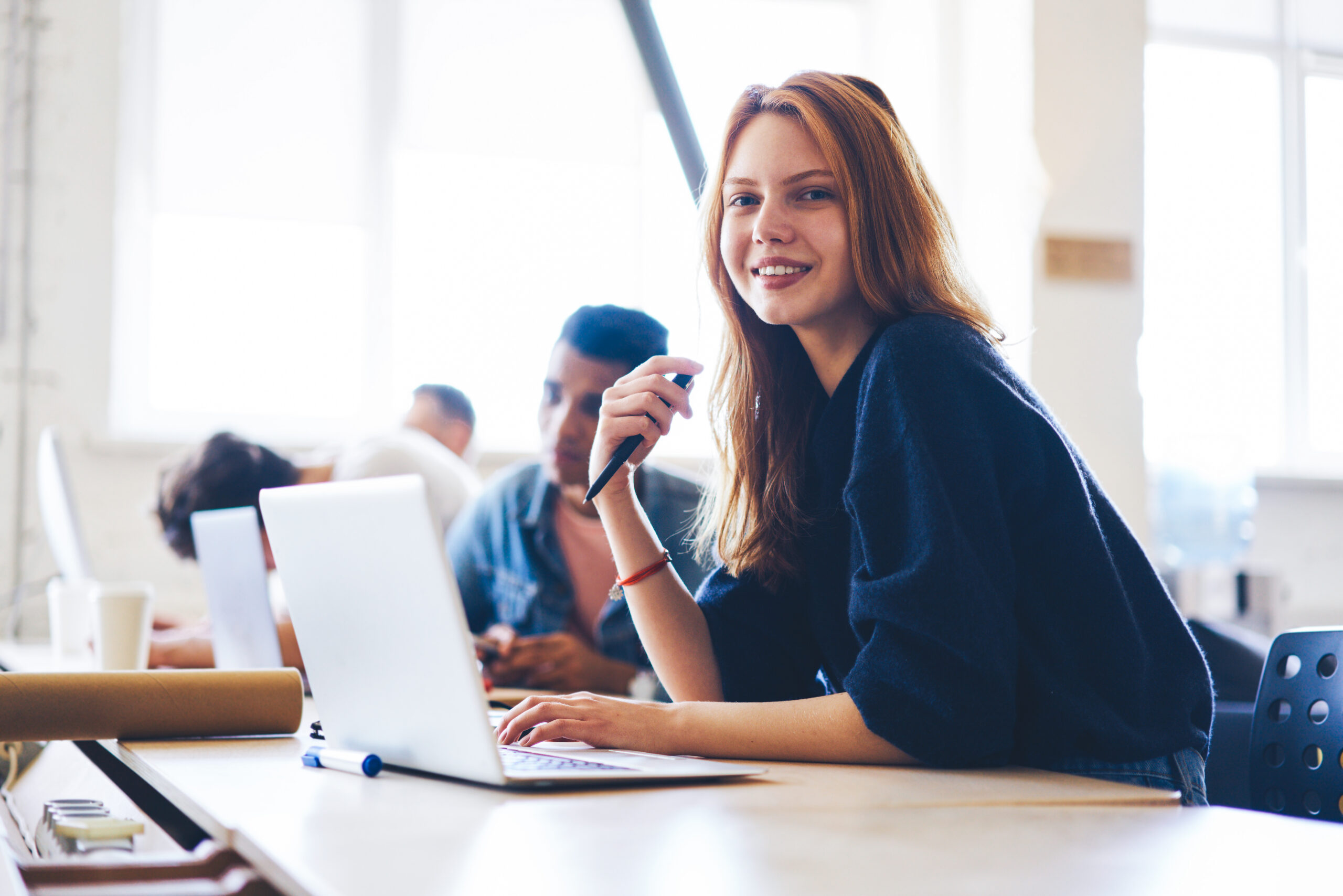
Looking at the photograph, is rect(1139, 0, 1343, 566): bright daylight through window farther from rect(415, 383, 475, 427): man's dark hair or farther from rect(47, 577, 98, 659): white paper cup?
rect(47, 577, 98, 659): white paper cup

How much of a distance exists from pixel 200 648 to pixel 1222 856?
166 centimetres

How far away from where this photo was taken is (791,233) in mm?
1163

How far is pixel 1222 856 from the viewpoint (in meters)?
0.63

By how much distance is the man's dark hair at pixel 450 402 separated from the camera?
3299 millimetres

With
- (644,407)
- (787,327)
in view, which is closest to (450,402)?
(787,327)

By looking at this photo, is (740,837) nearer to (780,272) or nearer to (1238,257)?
(780,272)

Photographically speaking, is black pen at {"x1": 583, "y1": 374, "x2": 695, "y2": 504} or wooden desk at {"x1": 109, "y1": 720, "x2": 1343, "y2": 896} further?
black pen at {"x1": 583, "y1": 374, "x2": 695, "y2": 504}

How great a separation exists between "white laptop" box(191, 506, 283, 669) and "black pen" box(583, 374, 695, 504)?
1.76 feet

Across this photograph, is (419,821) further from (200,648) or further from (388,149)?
(388,149)

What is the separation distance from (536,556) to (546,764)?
139 centimetres

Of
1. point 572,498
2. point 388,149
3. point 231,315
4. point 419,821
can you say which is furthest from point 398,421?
point 419,821

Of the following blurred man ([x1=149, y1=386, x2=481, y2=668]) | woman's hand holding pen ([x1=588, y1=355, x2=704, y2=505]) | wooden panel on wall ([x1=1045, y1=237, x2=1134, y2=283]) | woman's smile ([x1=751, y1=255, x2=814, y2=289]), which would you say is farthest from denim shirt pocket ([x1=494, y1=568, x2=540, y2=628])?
wooden panel on wall ([x1=1045, y1=237, x2=1134, y2=283])

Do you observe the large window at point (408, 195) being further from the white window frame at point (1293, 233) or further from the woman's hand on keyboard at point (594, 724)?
the woman's hand on keyboard at point (594, 724)

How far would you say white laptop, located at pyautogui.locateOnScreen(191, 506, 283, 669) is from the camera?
1.56m
